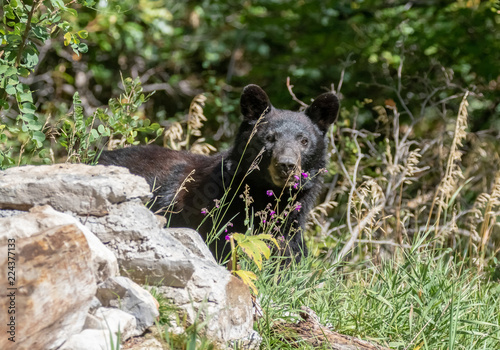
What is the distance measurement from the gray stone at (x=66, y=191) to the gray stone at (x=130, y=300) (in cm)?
39

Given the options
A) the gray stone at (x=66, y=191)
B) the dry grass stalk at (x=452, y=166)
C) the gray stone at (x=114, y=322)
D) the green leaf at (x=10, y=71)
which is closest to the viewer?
the gray stone at (x=114, y=322)

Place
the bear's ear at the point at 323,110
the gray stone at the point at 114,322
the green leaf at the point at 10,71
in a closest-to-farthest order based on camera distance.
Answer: the gray stone at the point at 114,322 → the green leaf at the point at 10,71 → the bear's ear at the point at 323,110

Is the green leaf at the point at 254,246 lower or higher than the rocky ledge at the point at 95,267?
lower

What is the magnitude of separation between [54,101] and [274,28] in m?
3.97

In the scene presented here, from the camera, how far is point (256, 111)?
5195 millimetres

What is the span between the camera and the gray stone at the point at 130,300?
2.56 m

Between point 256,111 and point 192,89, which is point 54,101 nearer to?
point 192,89

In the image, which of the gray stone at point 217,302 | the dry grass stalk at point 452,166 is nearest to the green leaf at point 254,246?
the gray stone at point 217,302

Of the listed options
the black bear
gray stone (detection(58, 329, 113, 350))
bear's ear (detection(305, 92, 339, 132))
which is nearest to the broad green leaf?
gray stone (detection(58, 329, 113, 350))

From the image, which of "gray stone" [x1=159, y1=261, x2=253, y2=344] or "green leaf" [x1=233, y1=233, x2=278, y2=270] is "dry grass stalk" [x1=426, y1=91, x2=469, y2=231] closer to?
"green leaf" [x1=233, y1=233, x2=278, y2=270]

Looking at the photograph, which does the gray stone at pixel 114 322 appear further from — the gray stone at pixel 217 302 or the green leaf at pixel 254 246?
the green leaf at pixel 254 246

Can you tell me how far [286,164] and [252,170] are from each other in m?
0.31

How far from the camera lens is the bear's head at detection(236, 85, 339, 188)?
4750mm

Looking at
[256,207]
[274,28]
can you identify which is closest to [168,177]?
[256,207]
